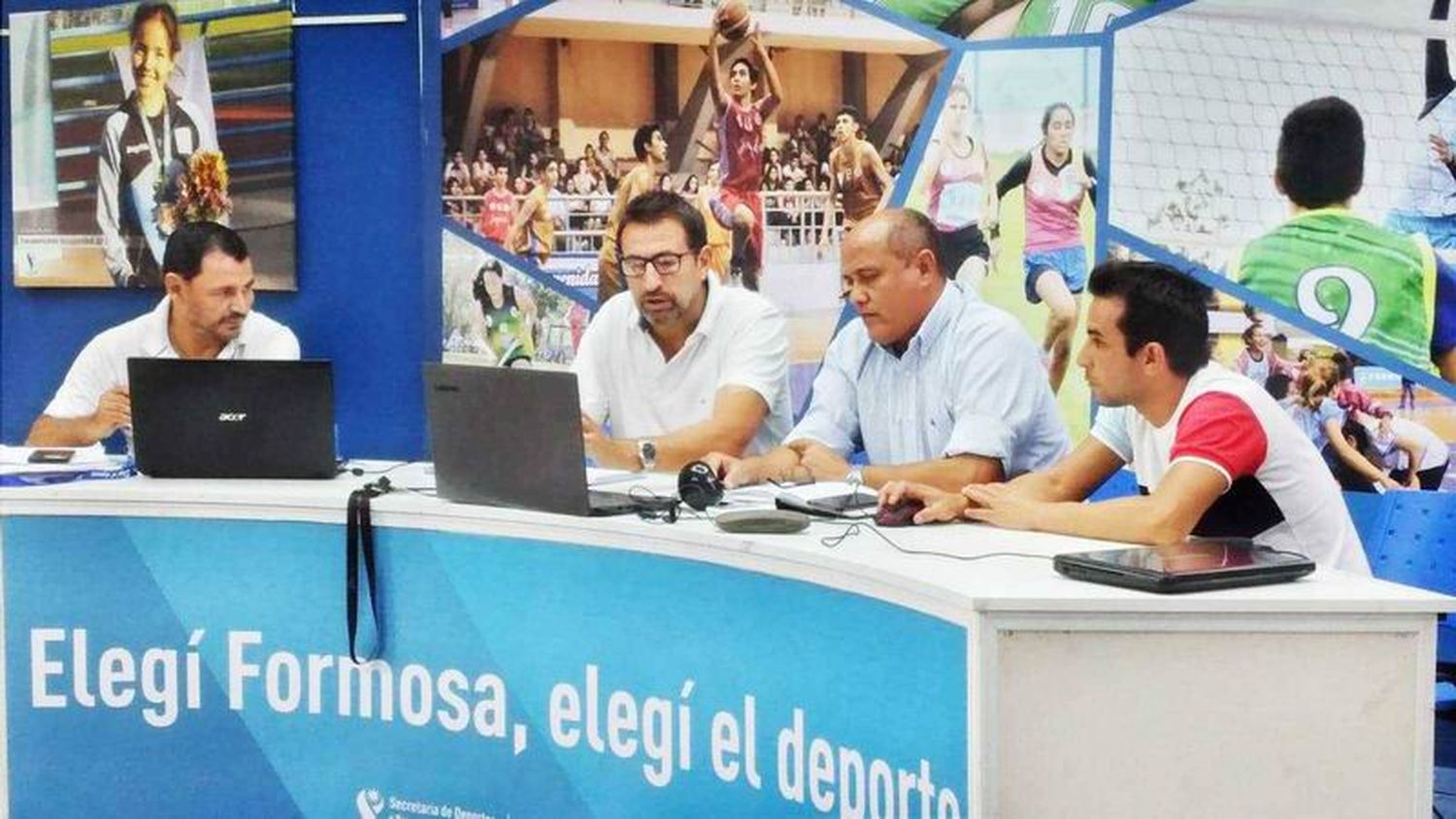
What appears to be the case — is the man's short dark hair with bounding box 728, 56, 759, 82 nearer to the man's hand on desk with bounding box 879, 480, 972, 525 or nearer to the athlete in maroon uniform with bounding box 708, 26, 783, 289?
the athlete in maroon uniform with bounding box 708, 26, 783, 289

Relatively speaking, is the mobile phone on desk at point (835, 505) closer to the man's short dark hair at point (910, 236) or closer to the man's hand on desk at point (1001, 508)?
the man's hand on desk at point (1001, 508)

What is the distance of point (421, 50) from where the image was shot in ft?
17.0

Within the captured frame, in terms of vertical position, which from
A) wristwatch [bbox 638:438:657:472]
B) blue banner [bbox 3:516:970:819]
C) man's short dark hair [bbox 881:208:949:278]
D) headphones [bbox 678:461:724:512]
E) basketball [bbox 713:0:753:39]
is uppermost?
basketball [bbox 713:0:753:39]

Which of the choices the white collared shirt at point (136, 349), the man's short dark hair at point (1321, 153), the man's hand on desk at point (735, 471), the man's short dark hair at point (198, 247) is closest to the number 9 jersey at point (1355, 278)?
the man's short dark hair at point (1321, 153)

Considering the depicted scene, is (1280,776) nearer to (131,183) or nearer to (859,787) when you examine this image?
(859,787)

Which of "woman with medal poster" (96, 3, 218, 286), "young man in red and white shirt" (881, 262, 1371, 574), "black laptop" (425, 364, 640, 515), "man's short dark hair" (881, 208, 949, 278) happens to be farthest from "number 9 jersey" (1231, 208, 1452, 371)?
"woman with medal poster" (96, 3, 218, 286)

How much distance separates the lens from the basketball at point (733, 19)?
4.88 metres

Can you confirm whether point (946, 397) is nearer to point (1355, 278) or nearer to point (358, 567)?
point (1355, 278)

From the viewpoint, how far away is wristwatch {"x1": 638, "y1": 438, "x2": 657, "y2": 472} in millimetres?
4102

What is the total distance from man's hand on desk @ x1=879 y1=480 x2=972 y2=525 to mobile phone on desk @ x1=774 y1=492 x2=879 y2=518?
0.07 m

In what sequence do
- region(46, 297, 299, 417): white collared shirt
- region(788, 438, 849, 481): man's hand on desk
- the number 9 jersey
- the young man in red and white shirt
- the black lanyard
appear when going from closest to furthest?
the young man in red and white shirt → the black lanyard → region(788, 438, 849, 481): man's hand on desk → the number 9 jersey → region(46, 297, 299, 417): white collared shirt

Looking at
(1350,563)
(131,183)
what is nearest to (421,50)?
(131,183)

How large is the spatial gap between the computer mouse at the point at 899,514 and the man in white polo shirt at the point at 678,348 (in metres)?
1.44

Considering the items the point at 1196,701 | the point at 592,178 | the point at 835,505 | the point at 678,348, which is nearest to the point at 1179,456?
the point at 835,505
